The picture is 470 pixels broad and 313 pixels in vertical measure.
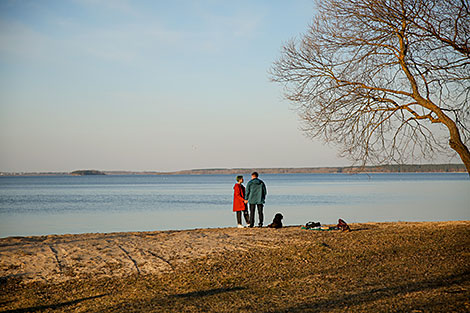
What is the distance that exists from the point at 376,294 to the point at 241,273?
2734mm

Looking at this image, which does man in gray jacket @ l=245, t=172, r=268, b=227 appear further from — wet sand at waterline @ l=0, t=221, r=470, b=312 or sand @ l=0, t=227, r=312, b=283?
wet sand at waterline @ l=0, t=221, r=470, b=312

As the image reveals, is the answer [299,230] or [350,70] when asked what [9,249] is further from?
[350,70]

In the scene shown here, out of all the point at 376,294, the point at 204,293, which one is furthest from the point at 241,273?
the point at 376,294

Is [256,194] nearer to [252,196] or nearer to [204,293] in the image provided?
[252,196]

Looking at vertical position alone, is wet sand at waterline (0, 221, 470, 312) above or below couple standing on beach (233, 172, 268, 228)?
below

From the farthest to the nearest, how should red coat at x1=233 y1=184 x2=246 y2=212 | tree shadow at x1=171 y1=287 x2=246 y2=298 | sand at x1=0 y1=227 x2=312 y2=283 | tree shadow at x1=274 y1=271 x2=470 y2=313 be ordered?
red coat at x1=233 y1=184 x2=246 y2=212 → sand at x1=0 y1=227 x2=312 y2=283 → tree shadow at x1=171 y1=287 x2=246 y2=298 → tree shadow at x1=274 y1=271 x2=470 y2=313

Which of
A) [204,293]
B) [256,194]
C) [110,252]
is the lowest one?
[204,293]

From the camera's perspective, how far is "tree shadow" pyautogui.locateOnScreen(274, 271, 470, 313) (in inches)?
269

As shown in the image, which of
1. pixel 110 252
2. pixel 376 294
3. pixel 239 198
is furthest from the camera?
pixel 239 198

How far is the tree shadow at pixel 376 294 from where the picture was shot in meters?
6.84

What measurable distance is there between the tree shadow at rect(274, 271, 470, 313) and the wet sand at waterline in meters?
0.01

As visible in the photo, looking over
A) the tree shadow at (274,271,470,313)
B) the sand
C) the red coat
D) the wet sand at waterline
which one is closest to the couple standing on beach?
the red coat

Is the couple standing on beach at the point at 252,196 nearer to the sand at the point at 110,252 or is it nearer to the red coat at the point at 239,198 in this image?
the red coat at the point at 239,198

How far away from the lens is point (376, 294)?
7305 millimetres
